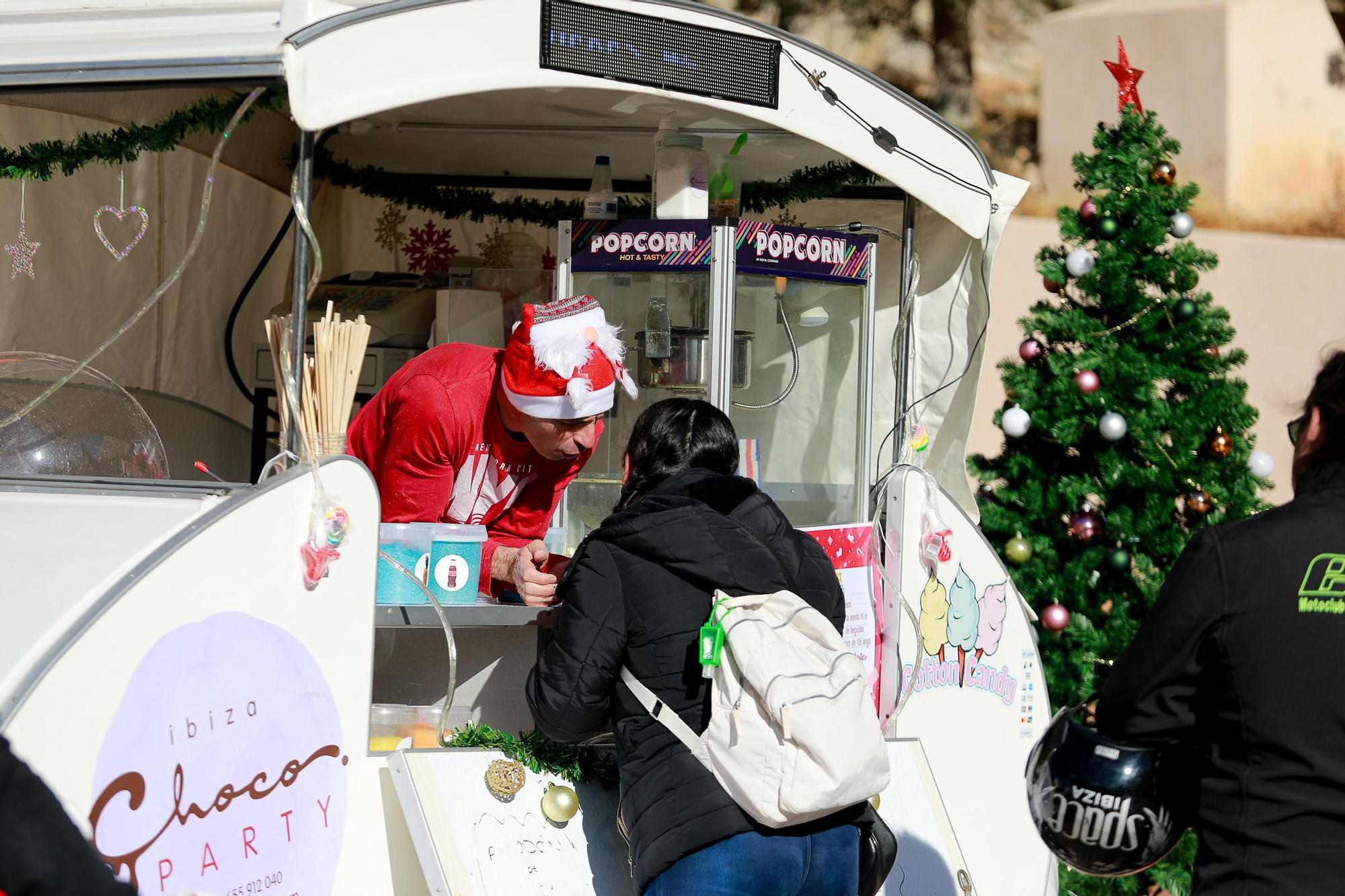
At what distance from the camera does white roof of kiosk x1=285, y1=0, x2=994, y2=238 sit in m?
2.79

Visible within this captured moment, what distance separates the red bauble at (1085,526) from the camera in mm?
4953

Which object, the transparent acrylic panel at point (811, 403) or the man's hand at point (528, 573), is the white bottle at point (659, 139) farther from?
the man's hand at point (528, 573)

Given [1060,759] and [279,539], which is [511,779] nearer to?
[279,539]

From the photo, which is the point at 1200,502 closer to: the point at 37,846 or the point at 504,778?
the point at 504,778

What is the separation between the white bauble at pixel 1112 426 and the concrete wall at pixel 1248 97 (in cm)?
678

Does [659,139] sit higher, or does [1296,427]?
[659,139]

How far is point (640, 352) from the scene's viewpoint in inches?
152

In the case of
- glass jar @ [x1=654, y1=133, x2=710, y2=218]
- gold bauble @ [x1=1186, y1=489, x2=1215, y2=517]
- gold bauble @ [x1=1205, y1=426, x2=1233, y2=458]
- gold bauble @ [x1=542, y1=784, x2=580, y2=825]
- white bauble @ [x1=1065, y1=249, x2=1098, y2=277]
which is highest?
glass jar @ [x1=654, y1=133, x2=710, y2=218]

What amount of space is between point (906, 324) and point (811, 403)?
1.24 ft

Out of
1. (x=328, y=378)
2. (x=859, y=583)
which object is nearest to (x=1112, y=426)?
(x=859, y=583)

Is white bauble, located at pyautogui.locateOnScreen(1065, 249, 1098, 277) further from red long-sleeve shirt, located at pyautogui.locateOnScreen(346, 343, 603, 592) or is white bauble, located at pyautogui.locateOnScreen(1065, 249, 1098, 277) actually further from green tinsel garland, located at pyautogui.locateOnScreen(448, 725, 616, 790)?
green tinsel garland, located at pyautogui.locateOnScreen(448, 725, 616, 790)

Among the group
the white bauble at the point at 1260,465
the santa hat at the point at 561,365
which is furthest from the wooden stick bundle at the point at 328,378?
the white bauble at the point at 1260,465

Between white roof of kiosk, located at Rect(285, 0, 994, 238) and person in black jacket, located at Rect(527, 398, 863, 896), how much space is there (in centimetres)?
95

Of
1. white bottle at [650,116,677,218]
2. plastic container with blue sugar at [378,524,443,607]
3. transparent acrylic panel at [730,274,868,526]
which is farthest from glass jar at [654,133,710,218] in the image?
plastic container with blue sugar at [378,524,443,607]
